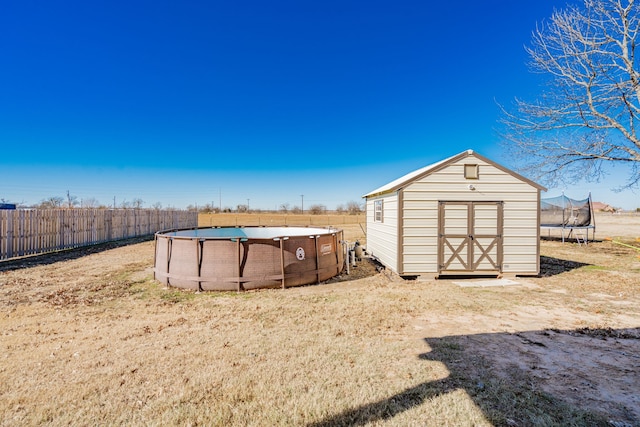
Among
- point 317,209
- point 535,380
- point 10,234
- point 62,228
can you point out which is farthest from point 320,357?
point 317,209

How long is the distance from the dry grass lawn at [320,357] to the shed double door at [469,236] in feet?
4.48

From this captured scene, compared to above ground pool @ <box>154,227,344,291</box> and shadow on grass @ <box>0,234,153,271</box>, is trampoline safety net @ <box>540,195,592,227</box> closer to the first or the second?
above ground pool @ <box>154,227,344,291</box>

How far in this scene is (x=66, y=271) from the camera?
9.41m

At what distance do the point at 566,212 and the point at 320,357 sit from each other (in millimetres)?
20546

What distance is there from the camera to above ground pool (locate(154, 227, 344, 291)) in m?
7.20

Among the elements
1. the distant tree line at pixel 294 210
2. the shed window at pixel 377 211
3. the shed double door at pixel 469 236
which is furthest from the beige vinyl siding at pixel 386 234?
the distant tree line at pixel 294 210

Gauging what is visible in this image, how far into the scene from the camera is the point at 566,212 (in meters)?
18.0

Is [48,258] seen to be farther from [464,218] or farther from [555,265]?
[555,265]

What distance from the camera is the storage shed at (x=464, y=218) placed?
841 cm

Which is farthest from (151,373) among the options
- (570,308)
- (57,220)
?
(57,220)

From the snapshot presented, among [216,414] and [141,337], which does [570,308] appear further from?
[141,337]

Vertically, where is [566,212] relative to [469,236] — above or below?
above

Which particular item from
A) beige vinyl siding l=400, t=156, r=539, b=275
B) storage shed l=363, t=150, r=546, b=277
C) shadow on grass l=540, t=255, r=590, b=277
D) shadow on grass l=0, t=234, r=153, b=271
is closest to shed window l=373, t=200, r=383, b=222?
storage shed l=363, t=150, r=546, b=277

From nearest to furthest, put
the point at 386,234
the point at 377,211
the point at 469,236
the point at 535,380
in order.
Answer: the point at 535,380 < the point at 469,236 < the point at 386,234 < the point at 377,211
